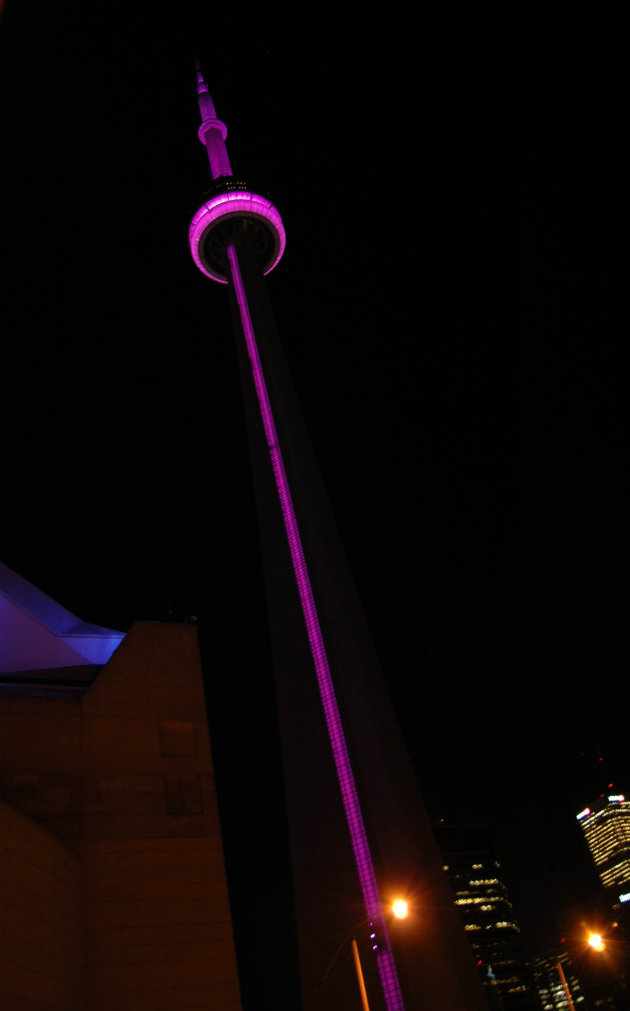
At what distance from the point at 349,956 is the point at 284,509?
10857 mm

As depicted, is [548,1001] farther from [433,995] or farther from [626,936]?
[433,995]

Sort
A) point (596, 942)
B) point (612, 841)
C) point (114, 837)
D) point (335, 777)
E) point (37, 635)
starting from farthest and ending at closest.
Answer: point (612, 841), point (335, 777), point (37, 635), point (596, 942), point (114, 837)

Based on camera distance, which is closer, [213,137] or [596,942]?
[596,942]

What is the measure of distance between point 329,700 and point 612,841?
284 feet

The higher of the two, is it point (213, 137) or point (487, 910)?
point (213, 137)

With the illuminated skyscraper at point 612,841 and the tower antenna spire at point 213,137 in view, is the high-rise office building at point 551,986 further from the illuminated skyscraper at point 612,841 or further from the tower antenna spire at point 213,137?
the tower antenna spire at point 213,137

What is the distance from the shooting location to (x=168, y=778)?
11070 mm

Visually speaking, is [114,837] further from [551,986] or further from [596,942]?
[551,986]

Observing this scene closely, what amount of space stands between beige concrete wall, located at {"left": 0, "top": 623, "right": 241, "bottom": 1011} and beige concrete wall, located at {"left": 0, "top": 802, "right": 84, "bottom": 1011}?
0.49 metres

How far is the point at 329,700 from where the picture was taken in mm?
16375

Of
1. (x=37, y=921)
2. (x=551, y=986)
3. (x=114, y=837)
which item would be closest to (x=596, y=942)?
(x=114, y=837)

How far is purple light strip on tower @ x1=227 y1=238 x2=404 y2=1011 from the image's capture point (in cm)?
1251

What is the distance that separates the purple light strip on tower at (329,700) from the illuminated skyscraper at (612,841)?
7828 centimetres

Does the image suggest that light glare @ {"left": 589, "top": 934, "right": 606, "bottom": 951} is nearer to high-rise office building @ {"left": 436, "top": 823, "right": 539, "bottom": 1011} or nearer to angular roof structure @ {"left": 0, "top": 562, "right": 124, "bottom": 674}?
angular roof structure @ {"left": 0, "top": 562, "right": 124, "bottom": 674}
